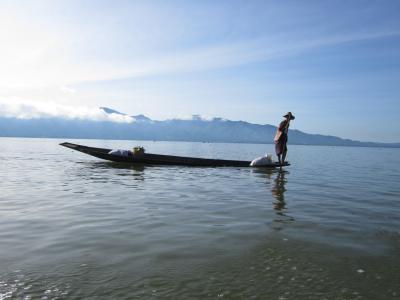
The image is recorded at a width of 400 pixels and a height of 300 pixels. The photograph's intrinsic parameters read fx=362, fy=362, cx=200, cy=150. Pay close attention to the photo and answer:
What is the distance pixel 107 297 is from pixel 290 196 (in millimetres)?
11214

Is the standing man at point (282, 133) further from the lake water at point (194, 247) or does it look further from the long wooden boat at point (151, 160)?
the lake water at point (194, 247)

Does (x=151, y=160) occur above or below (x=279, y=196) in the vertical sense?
above

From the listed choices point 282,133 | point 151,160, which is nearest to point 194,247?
point 282,133

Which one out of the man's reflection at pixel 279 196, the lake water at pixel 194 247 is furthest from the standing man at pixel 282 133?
the lake water at pixel 194 247

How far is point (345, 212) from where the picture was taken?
1173cm

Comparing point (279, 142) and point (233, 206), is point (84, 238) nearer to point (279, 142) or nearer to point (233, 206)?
point (233, 206)

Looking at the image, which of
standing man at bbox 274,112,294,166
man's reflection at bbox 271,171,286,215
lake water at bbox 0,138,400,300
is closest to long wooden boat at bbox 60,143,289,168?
standing man at bbox 274,112,294,166

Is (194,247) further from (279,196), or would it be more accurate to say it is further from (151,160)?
(151,160)

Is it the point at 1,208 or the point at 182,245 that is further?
the point at 1,208

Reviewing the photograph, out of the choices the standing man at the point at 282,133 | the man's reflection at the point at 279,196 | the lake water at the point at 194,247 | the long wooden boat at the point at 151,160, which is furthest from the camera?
the long wooden boat at the point at 151,160

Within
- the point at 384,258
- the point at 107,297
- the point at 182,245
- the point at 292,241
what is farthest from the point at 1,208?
the point at 384,258

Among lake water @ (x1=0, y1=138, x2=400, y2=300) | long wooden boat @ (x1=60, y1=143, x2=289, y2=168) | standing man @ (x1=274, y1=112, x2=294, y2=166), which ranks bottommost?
lake water @ (x1=0, y1=138, x2=400, y2=300)

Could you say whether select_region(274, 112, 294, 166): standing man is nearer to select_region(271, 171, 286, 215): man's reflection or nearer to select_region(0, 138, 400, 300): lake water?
select_region(271, 171, 286, 215): man's reflection

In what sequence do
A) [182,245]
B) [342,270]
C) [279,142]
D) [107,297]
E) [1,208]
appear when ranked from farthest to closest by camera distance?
[279,142] → [1,208] → [182,245] → [342,270] → [107,297]
